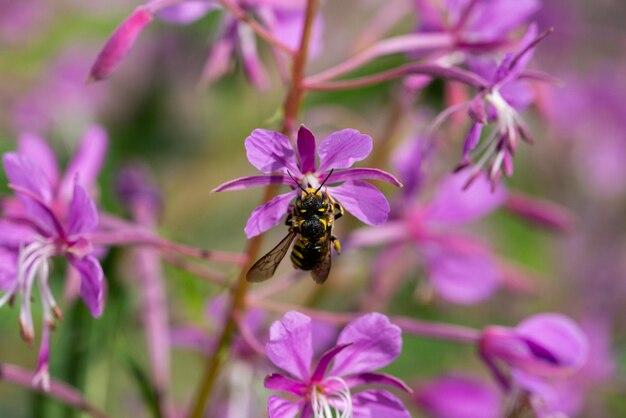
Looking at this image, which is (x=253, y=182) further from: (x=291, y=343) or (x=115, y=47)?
(x=115, y=47)

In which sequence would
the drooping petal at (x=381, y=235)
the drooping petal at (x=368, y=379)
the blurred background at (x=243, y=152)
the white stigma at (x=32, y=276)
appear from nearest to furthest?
1. the drooping petal at (x=368, y=379)
2. the white stigma at (x=32, y=276)
3. the drooping petal at (x=381, y=235)
4. the blurred background at (x=243, y=152)

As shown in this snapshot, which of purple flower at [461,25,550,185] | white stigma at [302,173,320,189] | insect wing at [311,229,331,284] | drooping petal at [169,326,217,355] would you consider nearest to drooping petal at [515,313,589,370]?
purple flower at [461,25,550,185]

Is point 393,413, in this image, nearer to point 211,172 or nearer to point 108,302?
point 108,302

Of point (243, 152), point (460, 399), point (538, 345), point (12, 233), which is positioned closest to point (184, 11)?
point (12, 233)

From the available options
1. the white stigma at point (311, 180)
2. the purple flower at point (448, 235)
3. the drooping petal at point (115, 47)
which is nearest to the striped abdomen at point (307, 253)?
the white stigma at point (311, 180)

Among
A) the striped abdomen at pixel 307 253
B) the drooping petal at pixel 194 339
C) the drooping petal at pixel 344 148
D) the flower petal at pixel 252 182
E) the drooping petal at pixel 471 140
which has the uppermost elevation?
the drooping petal at pixel 471 140

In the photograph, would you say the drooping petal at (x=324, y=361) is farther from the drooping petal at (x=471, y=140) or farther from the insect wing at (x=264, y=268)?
the drooping petal at (x=471, y=140)

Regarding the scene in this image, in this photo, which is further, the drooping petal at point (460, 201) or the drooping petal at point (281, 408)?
the drooping petal at point (460, 201)

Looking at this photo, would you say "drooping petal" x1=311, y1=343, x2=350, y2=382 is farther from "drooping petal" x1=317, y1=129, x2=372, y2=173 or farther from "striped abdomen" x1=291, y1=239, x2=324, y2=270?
"drooping petal" x1=317, y1=129, x2=372, y2=173
